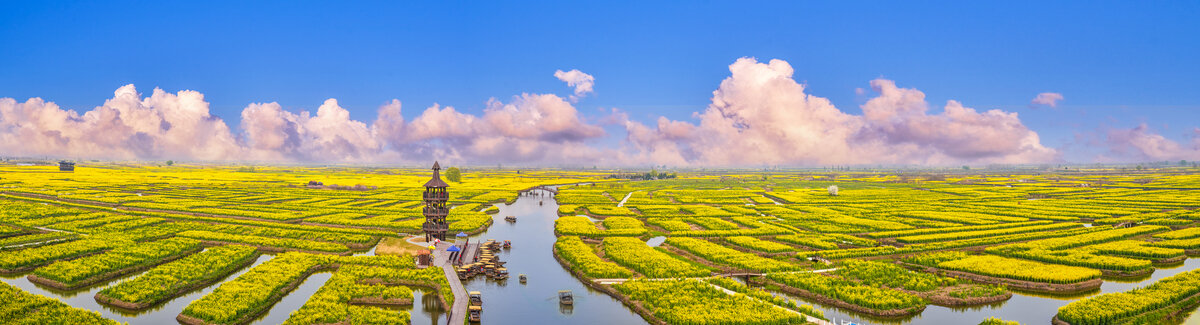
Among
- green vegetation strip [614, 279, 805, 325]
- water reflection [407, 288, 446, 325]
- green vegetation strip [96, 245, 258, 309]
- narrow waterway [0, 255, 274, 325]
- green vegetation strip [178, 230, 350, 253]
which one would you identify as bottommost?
water reflection [407, 288, 446, 325]

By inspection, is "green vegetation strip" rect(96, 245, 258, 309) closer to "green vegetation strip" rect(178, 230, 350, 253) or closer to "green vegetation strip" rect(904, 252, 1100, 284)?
"green vegetation strip" rect(178, 230, 350, 253)

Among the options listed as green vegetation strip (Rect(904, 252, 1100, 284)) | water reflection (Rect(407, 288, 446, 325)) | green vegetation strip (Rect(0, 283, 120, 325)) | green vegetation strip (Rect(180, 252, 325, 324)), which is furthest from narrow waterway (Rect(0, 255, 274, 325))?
green vegetation strip (Rect(904, 252, 1100, 284))

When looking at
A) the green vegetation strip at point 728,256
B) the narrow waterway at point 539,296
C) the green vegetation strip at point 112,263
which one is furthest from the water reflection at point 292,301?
the green vegetation strip at point 728,256

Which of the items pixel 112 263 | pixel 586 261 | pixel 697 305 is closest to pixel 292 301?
pixel 112 263

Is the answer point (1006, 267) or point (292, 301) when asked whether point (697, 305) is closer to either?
point (292, 301)

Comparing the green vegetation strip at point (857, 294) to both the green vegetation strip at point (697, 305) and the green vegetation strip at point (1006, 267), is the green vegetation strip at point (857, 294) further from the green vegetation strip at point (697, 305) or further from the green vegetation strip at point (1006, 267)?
the green vegetation strip at point (1006, 267)

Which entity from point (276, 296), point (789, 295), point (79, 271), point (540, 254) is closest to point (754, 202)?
point (540, 254)

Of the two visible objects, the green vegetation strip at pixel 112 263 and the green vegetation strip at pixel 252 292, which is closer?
the green vegetation strip at pixel 252 292
